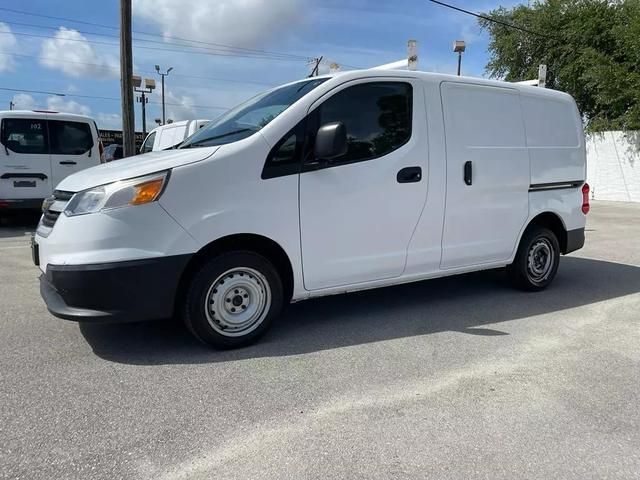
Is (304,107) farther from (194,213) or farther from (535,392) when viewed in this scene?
(535,392)

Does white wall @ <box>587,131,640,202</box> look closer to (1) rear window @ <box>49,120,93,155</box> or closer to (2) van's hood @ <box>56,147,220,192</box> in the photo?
(1) rear window @ <box>49,120,93,155</box>

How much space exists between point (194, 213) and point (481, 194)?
8.80 ft

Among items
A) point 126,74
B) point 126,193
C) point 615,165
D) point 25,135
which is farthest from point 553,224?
point 615,165

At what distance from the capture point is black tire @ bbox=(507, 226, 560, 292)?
18.3 feet

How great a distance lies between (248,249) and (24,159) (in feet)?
24.3

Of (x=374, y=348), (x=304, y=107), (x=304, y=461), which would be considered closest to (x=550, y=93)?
(x=304, y=107)

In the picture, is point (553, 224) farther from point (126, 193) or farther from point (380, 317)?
point (126, 193)

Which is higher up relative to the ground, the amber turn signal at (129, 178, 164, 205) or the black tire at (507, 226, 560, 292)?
the amber turn signal at (129, 178, 164, 205)

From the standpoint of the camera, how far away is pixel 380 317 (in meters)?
4.77

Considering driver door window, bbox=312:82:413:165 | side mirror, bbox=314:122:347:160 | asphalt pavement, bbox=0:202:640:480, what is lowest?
asphalt pavement, bbox=0:202:640:480

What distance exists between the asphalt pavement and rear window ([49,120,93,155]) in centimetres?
554

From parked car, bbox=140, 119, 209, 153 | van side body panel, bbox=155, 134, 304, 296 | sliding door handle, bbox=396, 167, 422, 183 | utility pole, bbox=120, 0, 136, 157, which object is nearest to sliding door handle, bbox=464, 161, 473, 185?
sliding door handle, bbox=396, 167, 422, 183

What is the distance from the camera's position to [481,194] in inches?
197

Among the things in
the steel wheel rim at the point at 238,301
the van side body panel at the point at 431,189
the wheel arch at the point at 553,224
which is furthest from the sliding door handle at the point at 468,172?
the steel wheel rim at the point at 238,301
